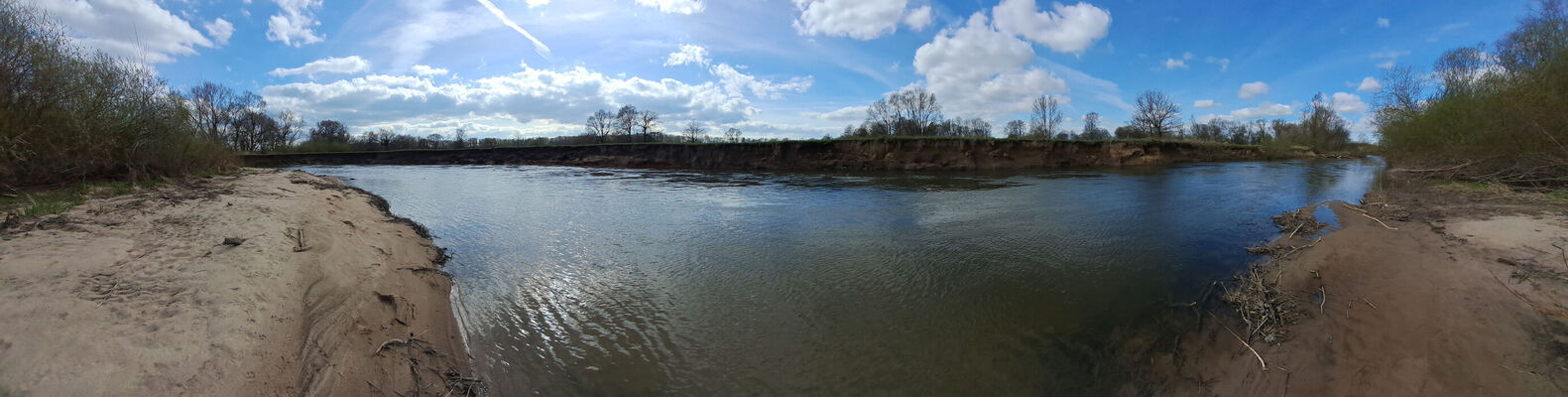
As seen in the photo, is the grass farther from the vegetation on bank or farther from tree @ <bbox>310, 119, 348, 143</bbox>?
tree @ <bbox>310, 119, 348, 143</bbox>

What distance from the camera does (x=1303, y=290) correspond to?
5.03 m

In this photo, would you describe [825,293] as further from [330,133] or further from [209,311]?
[330,133]

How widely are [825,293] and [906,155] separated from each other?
2671 centimetres

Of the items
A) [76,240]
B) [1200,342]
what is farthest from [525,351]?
[1200,342]

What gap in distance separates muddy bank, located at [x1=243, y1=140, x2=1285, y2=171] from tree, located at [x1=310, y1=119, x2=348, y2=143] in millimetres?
53981

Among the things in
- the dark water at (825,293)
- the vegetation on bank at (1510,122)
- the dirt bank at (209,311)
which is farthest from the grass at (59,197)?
the vegetation on bank at (1510,122)

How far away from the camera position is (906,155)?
101 feet

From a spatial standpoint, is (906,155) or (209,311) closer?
(209,311)

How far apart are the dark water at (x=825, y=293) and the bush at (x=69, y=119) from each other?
14.3 ft

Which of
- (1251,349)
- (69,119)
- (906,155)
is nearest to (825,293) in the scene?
(1251,349)

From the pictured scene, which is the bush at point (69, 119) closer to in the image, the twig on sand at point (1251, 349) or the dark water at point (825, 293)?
the dark water at point (825, 293)

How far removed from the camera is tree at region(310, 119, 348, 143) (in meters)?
70.4

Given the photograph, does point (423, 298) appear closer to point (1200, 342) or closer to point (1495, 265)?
point (1200, 342)

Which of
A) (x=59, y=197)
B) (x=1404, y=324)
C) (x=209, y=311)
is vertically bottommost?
(x=1404, y=324)
